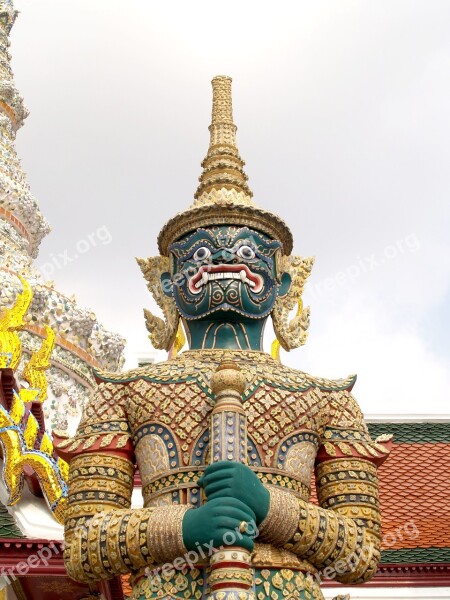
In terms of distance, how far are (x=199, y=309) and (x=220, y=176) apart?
3.12 feet

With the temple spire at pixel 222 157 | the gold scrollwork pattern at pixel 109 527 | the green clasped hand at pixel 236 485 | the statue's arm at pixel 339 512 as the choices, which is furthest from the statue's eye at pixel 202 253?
the green clasped hand at pixel 236 485

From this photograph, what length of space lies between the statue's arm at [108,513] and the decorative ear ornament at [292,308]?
45.0 inches

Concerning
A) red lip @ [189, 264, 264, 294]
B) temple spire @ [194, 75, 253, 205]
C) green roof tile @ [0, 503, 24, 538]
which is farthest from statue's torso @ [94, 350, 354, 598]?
green roof tile @ [0, 503, 24, 538]

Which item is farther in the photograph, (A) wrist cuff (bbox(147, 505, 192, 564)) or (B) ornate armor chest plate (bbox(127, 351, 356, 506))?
(B) ornate armor chest plate (bbox(127, 351, 356, 506))

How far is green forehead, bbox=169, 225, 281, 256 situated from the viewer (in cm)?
463

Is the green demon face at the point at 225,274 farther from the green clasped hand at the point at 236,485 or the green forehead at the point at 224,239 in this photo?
the green clasped hand at the point at 236,485

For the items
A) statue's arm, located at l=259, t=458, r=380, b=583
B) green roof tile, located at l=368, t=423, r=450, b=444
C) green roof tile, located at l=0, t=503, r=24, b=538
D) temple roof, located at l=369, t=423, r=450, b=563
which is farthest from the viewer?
green roof tile, located at l=368, t=423, r=450, b=444

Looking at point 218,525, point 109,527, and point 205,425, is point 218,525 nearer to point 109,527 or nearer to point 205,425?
point 109,527

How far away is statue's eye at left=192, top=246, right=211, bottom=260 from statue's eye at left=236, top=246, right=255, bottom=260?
0.54ft

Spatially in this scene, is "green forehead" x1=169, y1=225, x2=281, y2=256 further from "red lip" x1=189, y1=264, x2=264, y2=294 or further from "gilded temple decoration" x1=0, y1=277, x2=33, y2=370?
"gilded temple decoration" x1=0, y1=277, x2=33, y2=370

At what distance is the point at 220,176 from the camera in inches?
199

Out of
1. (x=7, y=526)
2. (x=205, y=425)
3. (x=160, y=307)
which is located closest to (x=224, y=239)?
(x=160, y=307)

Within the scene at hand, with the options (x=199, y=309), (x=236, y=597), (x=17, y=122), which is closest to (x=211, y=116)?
(x=199, y=309)

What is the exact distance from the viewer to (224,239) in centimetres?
463
